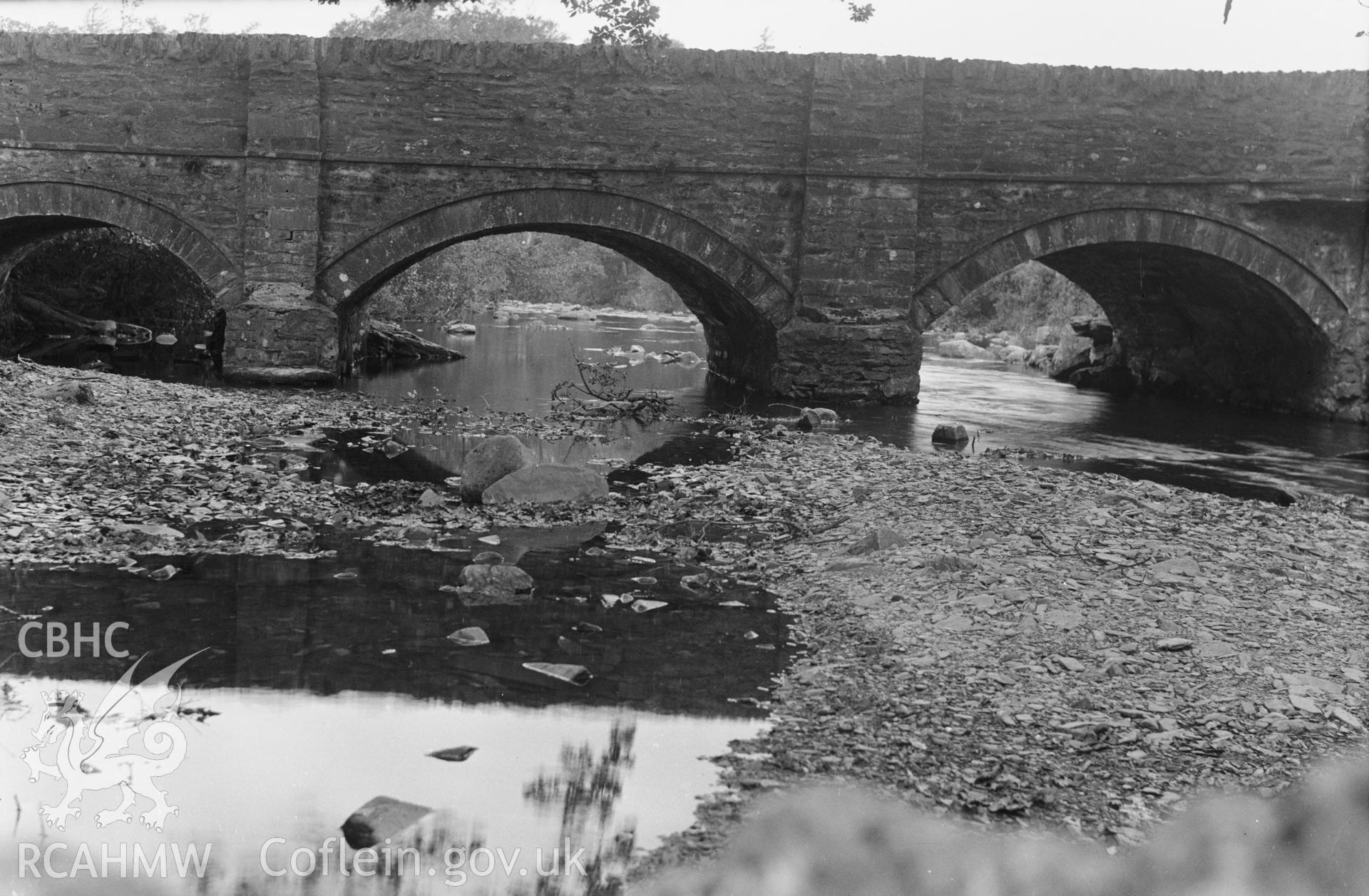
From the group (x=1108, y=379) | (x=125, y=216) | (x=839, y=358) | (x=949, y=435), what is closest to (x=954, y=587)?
(x=949, y=435)

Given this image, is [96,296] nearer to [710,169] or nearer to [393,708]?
[710,169]

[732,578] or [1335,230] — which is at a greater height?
[1335,230]

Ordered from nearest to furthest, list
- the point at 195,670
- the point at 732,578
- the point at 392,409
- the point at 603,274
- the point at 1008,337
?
the point at 195,670 → the point at 732,578 → the point at 392,409 → the point at 1008,337 → the point at 603,274

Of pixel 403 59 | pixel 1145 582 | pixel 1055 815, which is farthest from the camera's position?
pixel 403 59

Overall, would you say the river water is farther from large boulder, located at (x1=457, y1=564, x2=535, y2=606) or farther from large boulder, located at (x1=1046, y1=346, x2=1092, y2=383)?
large boulder, located at (x1=457, y1=564, x2=535, y2=606)

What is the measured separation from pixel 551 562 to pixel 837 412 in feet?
23.2

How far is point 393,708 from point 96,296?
1764 cm

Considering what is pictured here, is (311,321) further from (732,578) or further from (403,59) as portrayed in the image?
(732,578)

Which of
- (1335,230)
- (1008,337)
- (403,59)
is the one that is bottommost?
(1008,337)

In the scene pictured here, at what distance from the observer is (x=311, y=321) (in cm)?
1327

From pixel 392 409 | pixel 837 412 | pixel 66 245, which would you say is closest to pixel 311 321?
pixel 392 409

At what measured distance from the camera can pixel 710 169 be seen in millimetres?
13281

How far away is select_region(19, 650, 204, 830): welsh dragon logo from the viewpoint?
341 centimetres

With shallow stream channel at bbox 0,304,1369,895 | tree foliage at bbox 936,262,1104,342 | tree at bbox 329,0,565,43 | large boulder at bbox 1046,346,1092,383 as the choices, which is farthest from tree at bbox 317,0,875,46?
tree at bbox 329,0,565,43
